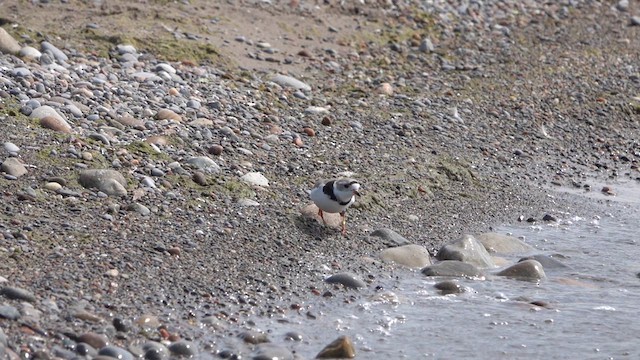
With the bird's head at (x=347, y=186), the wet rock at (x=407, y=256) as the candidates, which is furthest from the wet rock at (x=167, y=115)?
the wet rock at (x=407, y=256)

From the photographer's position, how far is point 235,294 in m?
7.83

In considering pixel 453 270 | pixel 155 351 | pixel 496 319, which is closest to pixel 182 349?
pixel 155 351

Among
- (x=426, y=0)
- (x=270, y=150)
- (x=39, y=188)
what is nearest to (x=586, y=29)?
(x=426, y=0)

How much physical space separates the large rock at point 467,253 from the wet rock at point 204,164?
208cm

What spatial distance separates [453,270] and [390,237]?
67cm

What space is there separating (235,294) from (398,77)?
6987mm

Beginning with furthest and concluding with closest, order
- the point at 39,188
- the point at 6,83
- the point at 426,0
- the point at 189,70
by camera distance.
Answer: the point at 426,0, the point at 189,70, the point at 6,83, the point at 39,188

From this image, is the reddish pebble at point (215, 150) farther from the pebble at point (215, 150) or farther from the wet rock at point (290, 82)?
the wet rock at point (290, 82)

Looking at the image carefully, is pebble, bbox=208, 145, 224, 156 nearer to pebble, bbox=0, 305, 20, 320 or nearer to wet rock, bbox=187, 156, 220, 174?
wet rock, bbox=187, 156, 220, 174

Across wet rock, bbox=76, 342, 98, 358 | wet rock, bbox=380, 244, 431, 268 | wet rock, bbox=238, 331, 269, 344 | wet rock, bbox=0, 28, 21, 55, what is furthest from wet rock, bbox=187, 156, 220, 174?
wet rock, bbox=76, 342, 98, 358

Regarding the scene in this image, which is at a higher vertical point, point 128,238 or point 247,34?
point 128,238

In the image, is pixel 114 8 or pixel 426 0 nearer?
pixel 114 8

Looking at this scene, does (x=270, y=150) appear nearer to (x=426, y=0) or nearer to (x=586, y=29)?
(x=426, y=0)

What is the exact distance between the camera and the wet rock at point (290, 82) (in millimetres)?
13039
